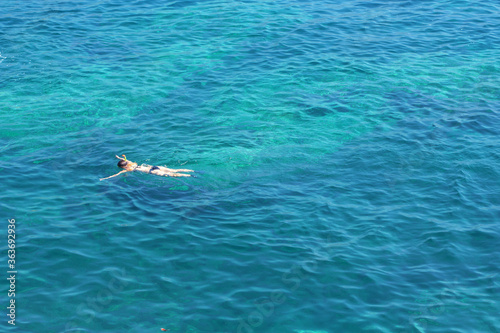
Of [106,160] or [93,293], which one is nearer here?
[93,293]

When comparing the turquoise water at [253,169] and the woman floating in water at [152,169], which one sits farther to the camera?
the woman floating in water at [152,169]

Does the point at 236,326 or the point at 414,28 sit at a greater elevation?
the point at 414,28

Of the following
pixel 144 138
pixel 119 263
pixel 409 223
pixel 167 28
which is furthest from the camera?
pixel 167 28

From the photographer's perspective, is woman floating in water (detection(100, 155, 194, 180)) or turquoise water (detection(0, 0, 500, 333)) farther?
woman floating in water (detection(100, 155, 194, 180))

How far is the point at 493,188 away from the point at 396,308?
30.4ft

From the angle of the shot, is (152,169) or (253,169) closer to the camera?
(152,169)

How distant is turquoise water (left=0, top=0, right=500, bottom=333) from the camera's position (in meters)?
17.1

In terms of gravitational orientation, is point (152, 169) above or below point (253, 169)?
above

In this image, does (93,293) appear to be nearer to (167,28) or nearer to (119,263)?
(119,263)

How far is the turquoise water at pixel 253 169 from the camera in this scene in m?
17.1

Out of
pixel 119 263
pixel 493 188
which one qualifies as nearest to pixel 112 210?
pixel 119 263

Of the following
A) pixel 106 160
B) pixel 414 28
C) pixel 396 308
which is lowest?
pixel 396 308

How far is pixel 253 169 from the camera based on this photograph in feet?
78.6

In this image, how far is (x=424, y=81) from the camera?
31.4m
